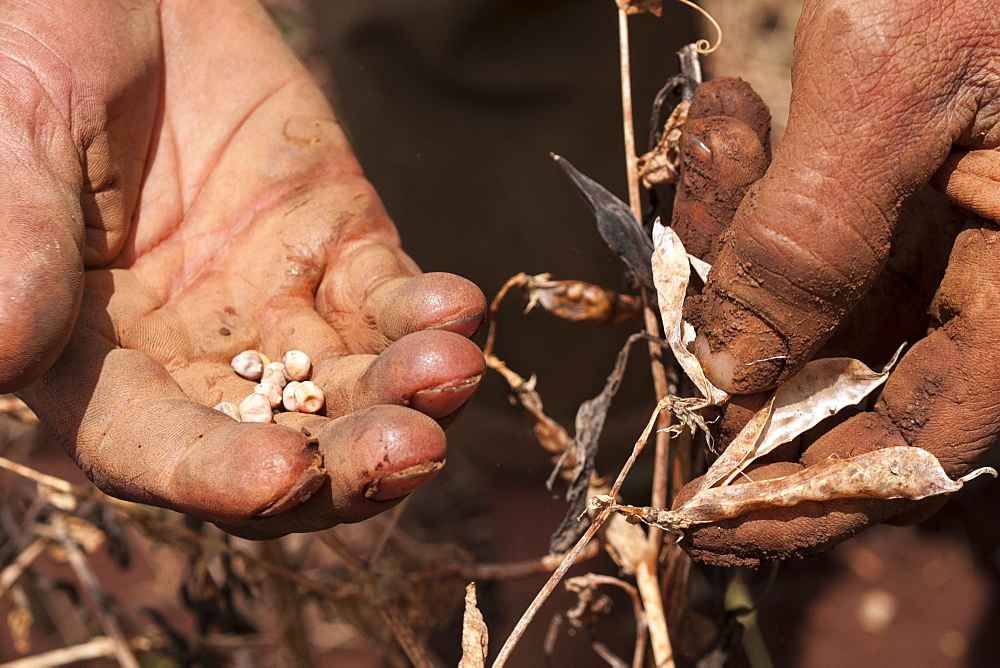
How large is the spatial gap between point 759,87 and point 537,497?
7.27 feet

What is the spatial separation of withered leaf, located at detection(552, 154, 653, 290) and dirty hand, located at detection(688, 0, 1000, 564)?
0.25m

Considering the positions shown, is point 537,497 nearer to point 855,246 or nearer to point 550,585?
point 550,585

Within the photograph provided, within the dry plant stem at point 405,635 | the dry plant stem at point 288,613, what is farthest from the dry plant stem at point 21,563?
the dry plant stem at point 405,635

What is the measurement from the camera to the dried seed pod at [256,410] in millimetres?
1349

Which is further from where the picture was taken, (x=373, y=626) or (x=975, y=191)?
(x=373, y=626)

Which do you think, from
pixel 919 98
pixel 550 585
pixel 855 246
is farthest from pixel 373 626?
pixel 919 98

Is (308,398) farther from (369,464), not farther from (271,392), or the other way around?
(369,464)

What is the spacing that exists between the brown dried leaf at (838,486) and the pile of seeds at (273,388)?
1.80 ft

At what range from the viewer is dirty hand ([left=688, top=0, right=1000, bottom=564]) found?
109 centimetres

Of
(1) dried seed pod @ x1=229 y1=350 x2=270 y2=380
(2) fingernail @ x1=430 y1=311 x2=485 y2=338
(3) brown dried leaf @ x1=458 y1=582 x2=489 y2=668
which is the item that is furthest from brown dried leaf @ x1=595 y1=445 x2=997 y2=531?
(1) dried seed pod @ x1=229 y1=350 x2=270 y2=380

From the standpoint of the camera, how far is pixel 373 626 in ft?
6.95

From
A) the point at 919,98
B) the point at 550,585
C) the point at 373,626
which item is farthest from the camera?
the point at 373,626

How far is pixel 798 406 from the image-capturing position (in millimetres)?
1302

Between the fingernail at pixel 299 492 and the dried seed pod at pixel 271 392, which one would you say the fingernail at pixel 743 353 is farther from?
the dried seed pod at pixel 271 392
